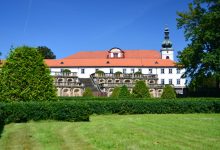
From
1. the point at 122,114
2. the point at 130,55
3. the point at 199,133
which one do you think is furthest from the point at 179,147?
the point at 130,55

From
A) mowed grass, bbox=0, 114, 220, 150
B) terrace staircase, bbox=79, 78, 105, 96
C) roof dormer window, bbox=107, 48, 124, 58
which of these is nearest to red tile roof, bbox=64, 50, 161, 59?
roof dormer window, bbox=107, 48, 124, 58

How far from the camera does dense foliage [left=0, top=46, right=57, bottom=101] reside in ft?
80.4

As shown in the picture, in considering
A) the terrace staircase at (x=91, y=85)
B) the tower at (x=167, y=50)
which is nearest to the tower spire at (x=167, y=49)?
the tower at (x=167, y=50)

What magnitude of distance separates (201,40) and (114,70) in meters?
53.2

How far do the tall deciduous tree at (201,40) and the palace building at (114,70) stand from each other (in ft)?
97.1

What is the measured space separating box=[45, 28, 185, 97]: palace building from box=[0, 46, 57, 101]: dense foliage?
170 feet

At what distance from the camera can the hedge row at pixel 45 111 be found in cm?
2259

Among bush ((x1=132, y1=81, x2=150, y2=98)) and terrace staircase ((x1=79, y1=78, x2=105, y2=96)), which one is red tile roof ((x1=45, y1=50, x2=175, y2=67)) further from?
bush ((x1=132, y1=81, x2=150, y2=98))

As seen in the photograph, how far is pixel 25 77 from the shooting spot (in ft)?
80.9

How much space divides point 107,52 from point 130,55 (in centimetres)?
664

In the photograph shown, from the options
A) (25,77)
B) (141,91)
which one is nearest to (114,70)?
(141,91)

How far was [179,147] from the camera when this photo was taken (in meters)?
12.9

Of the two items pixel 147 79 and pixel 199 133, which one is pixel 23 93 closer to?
pixel 199 133

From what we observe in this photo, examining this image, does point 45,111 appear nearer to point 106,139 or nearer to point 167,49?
point 106,139
